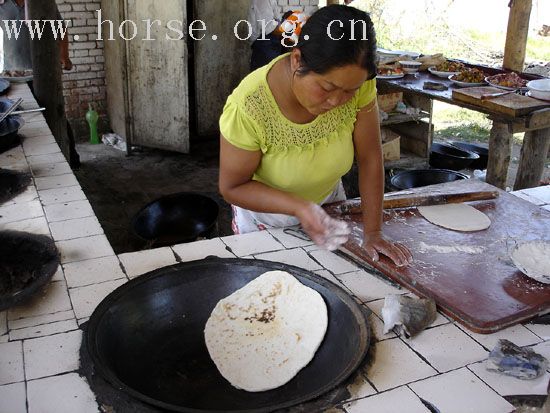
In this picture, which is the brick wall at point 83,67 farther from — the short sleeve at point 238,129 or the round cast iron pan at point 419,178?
the short sleeve at point 238,129

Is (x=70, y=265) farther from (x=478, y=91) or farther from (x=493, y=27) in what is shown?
(x=493, y=27)

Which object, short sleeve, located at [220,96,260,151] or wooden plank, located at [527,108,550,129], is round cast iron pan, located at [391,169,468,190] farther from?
short sleeve, located at [220,96,260,151]

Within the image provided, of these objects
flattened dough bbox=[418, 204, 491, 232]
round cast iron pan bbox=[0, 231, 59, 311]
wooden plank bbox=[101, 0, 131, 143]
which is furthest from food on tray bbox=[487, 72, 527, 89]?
wooden plank bbox=[101, 0, 131, 143]

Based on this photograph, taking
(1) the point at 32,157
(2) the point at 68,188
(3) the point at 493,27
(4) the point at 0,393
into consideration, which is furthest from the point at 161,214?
(3) the point at 493,27

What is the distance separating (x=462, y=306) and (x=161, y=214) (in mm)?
2437

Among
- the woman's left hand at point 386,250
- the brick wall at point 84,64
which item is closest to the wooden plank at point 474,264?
the woman's left hand at point 386,250

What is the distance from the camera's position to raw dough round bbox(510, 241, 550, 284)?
1.61m

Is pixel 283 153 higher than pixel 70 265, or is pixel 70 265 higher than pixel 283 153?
pixel 283 153

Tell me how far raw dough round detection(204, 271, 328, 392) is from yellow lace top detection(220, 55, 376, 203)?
455 millimetres

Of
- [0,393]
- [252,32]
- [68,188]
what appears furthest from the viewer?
[252,32]

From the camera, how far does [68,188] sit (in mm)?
2389

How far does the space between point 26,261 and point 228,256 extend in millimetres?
673

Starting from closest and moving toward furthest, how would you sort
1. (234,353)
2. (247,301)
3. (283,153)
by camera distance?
(234,353) → (247,301) → (283,153)

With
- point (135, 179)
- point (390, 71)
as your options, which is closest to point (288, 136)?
point (390, 71)
